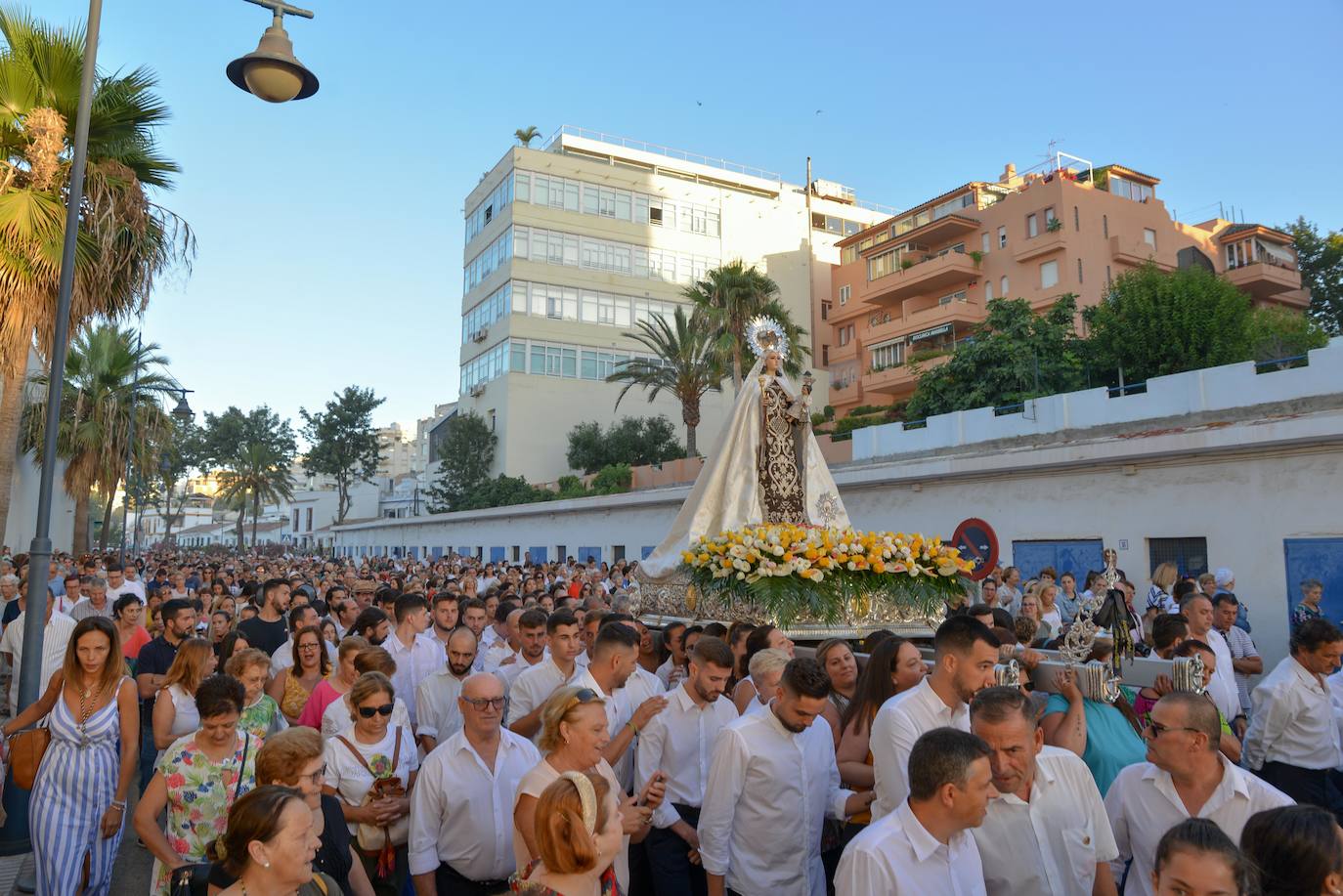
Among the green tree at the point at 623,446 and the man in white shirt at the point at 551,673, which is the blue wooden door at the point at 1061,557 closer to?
the man in white shirt at the point at 551,673

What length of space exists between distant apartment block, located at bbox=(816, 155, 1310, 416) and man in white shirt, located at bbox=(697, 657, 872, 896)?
37.7 metres

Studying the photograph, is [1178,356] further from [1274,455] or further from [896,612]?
[896,612]

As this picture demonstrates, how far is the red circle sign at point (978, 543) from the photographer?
9141 mm

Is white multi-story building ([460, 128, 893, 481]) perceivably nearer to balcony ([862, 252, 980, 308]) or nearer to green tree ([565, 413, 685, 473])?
green tree ([565, 413, 685, 473])

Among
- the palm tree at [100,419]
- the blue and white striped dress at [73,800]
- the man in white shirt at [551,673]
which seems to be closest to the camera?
the blue and white striped dress at [73,800]

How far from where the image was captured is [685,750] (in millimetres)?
5016

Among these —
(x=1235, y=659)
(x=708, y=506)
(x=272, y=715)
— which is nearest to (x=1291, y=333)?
(x=1235, y=659)

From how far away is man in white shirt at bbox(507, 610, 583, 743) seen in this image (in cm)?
593

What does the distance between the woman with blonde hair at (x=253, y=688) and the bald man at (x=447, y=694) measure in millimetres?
925

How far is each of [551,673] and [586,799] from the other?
9.98 ft

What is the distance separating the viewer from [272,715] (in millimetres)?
5574

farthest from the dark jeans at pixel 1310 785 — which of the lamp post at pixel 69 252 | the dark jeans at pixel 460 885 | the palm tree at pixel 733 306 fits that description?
the palm tree at pixel 733 306

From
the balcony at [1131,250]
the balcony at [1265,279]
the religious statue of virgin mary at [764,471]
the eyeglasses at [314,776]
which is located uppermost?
the balcony at [1131,250]

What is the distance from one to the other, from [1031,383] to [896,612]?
28.4 meters
